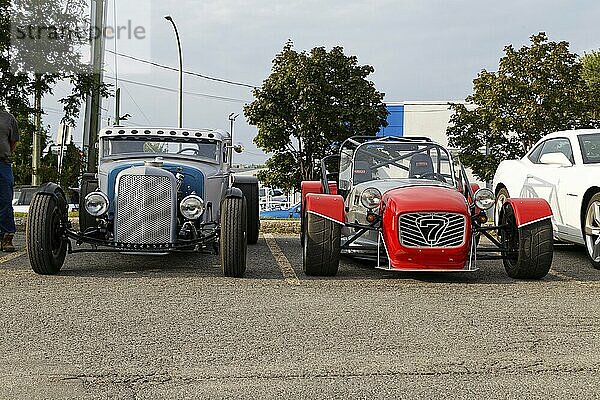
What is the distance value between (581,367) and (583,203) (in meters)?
5.37

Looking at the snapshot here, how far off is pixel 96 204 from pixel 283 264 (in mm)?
2243

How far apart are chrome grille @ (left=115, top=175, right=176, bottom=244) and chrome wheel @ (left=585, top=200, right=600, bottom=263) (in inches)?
182

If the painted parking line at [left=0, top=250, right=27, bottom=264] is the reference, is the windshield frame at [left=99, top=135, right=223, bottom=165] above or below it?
above

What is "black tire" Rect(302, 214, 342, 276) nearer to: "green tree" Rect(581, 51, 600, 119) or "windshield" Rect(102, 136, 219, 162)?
"windshield" Rect(102, 136, 219, 162)

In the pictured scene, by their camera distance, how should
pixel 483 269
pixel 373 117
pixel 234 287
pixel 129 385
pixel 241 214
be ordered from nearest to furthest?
pixel 129 385 < pixel 234 287 < pixel 241 214 < pixel 483 269 < pixel 373 117

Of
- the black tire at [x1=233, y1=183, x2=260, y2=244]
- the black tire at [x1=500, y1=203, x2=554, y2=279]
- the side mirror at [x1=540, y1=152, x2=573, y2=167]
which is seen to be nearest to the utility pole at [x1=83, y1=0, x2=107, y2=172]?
the black tire at [x1=233, y1=183, x2=260, y2=244]

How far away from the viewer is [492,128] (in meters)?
21.9

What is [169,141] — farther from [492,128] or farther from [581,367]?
[492,128]

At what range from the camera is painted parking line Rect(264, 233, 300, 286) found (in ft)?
29.9

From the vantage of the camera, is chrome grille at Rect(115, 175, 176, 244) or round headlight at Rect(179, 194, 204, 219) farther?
round headlight at Rect(179, 194, 204, 219)

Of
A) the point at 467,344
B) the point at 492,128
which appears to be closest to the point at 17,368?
the point at 467,344

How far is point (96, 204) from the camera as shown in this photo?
9.51 m

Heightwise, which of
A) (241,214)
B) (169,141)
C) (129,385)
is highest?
(169,141)

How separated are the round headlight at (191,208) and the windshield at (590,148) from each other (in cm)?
465
